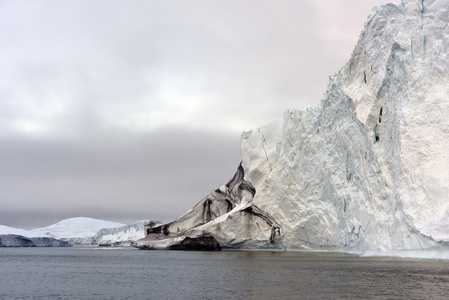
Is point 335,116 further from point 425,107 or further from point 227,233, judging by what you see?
point 227,233

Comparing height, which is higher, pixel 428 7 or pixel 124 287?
pixel 428 7

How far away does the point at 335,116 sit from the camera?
3425cm

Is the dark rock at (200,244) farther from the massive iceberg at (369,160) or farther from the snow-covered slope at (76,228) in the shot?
the snow-covered slope at (76,228)

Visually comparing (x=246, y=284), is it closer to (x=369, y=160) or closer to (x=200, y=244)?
(x=369, y=160)

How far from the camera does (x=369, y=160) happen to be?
98.5 ft

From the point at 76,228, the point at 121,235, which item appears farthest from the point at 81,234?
the point at 121,235

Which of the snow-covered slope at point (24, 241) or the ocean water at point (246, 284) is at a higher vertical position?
the snow-covered slope at point (24, 241)

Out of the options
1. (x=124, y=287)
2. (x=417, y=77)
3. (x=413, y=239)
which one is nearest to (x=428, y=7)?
(x=417, y=77)

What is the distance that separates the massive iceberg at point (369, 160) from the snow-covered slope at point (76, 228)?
221 ft

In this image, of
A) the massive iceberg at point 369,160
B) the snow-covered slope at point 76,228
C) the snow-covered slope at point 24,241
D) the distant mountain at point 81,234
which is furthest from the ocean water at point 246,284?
the snow-covered slope at point 76,228

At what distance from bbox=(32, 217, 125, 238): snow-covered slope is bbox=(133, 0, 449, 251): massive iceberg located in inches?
2652

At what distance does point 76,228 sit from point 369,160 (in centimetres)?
9422

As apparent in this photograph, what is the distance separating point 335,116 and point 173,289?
71.6 ft

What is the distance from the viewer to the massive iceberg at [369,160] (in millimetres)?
25375
